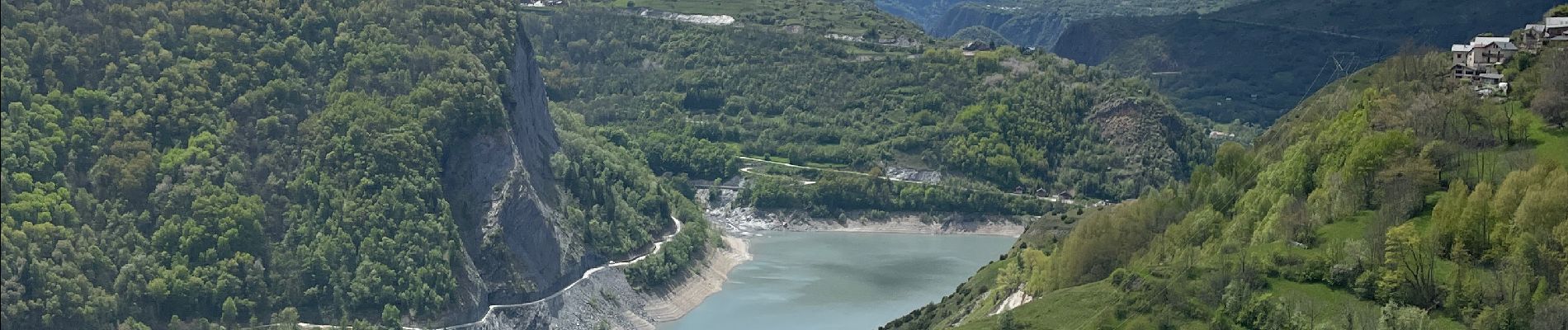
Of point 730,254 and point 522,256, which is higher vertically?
point 522,256

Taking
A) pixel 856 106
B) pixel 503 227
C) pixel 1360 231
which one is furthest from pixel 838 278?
pixel 1360 231

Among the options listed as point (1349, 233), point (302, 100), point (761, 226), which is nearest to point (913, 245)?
point (761, 226)

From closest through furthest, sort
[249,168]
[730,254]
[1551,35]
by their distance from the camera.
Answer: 1. [1551,35]
2. [249,168]
3. [730,254]

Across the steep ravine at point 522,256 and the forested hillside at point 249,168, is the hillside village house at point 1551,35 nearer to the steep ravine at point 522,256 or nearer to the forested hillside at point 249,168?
the steep ravine at point 522,256

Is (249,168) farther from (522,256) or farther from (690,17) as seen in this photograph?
(690,17)

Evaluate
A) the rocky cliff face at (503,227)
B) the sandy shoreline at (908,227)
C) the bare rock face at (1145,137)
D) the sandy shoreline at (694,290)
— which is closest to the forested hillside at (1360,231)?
the rocky cliff face at (503,227)

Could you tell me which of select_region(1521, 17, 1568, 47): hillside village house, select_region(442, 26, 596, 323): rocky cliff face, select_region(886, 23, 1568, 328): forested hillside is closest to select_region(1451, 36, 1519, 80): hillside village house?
select_region(1521, 17, 1568, 47): hillside village house

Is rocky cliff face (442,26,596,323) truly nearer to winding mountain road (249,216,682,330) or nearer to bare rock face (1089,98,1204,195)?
winding mountain road (249,216,682,330)
